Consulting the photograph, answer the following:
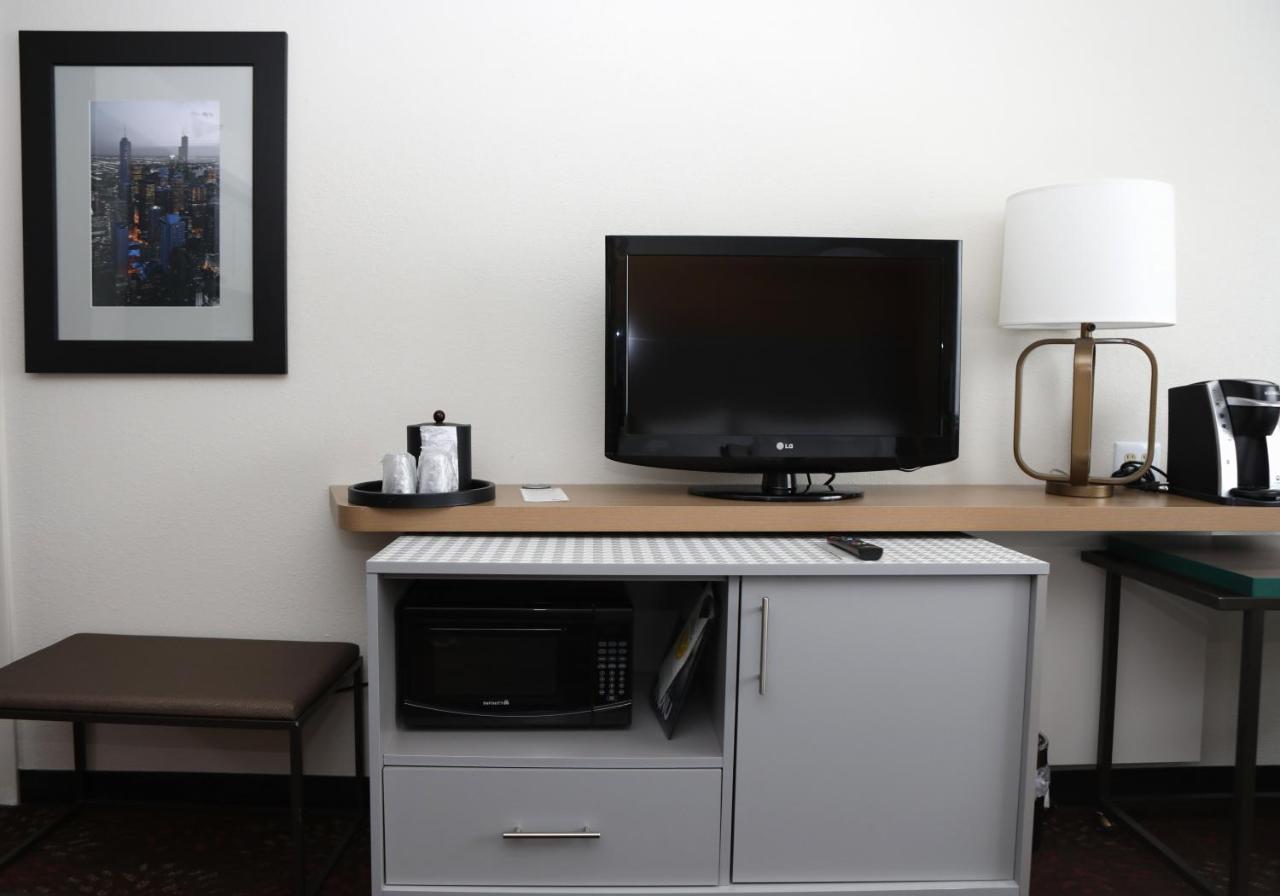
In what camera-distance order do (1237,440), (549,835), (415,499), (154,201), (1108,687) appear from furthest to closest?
(1108,687), (154,201), (1237,440), (415,499), (549,835)

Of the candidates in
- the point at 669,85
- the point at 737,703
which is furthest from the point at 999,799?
the point at 669,85

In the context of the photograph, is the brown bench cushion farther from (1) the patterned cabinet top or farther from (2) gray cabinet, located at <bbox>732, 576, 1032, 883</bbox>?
(2) gray cabinet, located at <bbox>732, 576, 1032, 883</bbox>

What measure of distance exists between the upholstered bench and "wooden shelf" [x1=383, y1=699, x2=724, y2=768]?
0.22 meters

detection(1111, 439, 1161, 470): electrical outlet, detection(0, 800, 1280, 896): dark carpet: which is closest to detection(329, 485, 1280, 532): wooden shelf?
detection(1111, 439, 1161, 470): electrical outlet

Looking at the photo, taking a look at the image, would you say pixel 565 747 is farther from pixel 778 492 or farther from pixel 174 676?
pixel 174 676

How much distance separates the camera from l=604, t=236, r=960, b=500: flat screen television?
1822 millimetres

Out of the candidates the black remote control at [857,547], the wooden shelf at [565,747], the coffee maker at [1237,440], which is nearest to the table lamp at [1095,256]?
the coffee maker at [1237,440]

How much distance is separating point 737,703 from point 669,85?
1.39m

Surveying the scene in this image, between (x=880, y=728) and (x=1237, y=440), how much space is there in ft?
3.33

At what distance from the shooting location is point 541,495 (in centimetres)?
185

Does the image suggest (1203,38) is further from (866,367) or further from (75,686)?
(75,686)

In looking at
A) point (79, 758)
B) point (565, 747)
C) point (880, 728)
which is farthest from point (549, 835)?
point (79, 758)

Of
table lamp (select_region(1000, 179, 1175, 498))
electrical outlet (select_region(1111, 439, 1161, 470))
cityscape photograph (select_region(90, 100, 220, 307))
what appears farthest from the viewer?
electrical outlet (select_region(1111, 439, 1161, 470))

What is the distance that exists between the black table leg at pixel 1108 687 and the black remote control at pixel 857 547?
2.66ft
